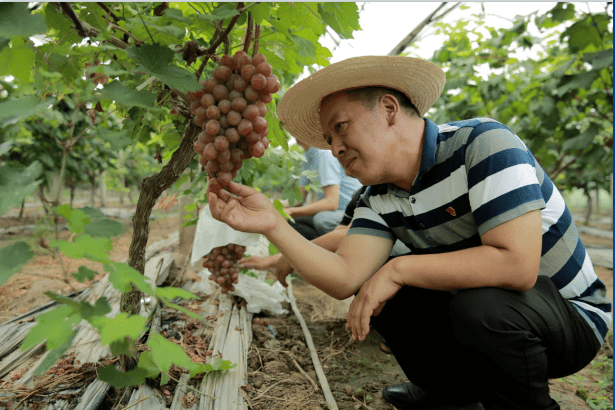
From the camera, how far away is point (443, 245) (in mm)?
1666

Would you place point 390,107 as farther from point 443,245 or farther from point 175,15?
point 175,15

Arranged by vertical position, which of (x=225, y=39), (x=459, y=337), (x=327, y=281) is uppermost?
(x=225, y=39)

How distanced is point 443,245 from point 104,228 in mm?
1359

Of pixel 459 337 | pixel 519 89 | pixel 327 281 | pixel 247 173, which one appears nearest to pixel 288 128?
pixel 247 173

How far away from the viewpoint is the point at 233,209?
1395 mm

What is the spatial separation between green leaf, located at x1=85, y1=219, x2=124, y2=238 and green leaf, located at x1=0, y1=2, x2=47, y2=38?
0.40 m

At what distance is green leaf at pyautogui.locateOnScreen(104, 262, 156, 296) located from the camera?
2.34ft

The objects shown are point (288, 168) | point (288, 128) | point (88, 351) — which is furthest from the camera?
point (288, 168)

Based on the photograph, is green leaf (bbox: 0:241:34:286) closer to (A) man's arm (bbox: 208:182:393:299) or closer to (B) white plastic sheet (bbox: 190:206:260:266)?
(A) man's arm (bbox: 208:182:393:299)

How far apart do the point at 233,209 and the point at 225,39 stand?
575mm

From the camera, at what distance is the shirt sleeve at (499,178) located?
1.29m

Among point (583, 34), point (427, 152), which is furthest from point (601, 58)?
point (427, 152)

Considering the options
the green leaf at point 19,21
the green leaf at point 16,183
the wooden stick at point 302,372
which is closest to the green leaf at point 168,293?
the green leaf at point 16,183

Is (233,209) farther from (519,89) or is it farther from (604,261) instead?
(604,261)
